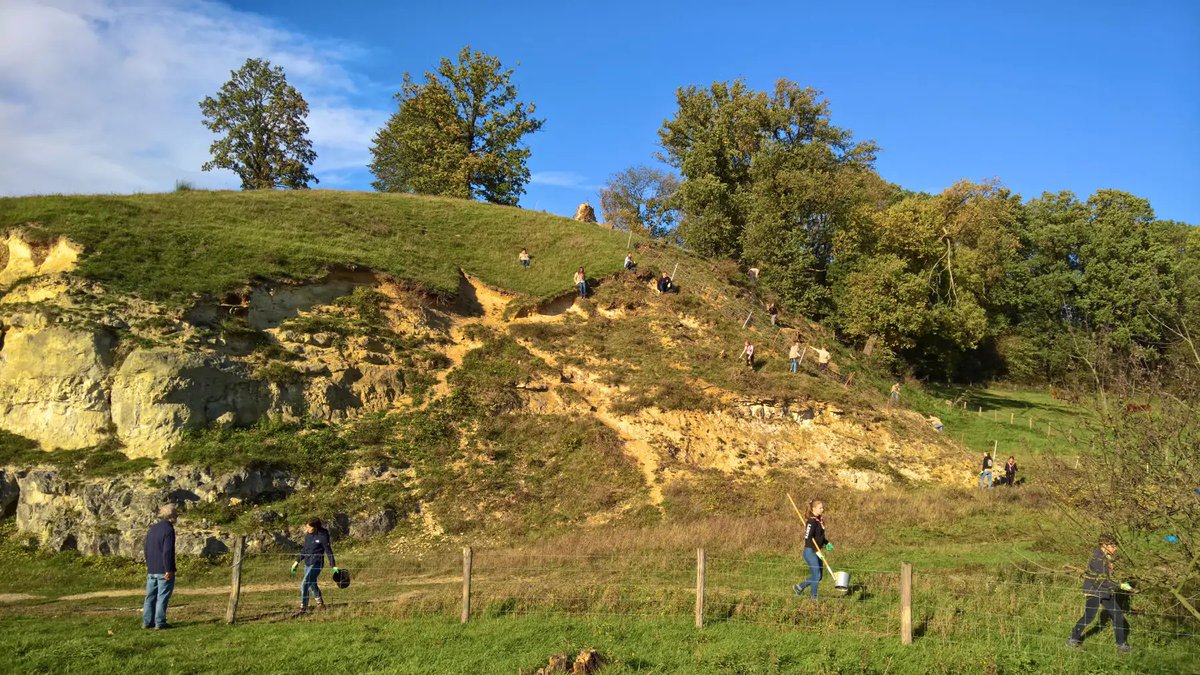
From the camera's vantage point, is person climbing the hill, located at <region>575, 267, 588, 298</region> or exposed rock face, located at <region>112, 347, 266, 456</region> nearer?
exposed rock face, located at <region>112, 347, 266, 456</region>

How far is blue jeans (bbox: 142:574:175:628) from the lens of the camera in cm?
1110

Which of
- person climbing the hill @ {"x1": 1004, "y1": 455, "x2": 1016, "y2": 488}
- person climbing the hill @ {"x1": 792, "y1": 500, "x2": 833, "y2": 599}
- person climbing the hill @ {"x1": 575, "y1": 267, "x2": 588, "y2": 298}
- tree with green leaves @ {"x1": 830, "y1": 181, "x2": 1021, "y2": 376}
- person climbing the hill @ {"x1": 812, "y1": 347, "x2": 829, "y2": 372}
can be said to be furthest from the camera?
tree with green leaves @ {"x1": 830, "y1": 181, "x2": 1021, "y2": 376}

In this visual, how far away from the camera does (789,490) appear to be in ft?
73.1

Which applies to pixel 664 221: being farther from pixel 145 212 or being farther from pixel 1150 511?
pixel 1150 511

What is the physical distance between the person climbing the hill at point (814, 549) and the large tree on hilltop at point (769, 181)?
27.0m

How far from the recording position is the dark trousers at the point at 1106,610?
936 cm

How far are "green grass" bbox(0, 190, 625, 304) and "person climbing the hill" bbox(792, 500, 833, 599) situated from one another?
19.9m

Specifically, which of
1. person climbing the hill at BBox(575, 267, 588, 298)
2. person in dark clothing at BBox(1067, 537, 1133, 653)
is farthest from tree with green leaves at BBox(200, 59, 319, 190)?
person in dark clothing at BBox(1067, 537, 1133, 653)

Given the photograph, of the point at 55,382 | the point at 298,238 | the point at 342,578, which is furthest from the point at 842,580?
the point at 298,238

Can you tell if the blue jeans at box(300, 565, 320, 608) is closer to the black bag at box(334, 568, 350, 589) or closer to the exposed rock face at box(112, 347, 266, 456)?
the black bag at box(334, 568, 350, 589)

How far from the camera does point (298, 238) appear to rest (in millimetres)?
29203

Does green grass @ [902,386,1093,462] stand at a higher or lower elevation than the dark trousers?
higher

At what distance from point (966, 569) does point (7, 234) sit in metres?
29.7

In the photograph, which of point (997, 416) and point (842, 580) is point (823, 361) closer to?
point (997, 416)
